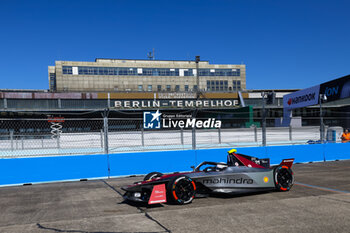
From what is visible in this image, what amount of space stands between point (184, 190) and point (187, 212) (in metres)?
0.77

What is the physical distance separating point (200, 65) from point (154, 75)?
9.25m

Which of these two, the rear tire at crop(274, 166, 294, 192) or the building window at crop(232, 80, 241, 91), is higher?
the building window at crop(232, 80, 241, 91)

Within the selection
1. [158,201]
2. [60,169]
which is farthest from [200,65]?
[158,201]

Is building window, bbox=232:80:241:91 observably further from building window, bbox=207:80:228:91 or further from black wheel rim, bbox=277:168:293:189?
black wheel rim, bbox=277:168:293:189

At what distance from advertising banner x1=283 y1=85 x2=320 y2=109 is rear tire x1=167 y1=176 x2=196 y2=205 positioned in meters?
17.1

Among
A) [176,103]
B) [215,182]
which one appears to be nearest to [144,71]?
[176,103]

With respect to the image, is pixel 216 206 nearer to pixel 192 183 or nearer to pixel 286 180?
pixel 192 183

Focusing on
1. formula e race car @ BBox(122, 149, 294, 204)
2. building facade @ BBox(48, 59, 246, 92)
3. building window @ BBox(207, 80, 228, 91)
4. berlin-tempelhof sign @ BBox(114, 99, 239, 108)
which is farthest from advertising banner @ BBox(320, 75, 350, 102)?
building window @ BBox(207, 80, 228, 91)

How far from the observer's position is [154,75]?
62375mm

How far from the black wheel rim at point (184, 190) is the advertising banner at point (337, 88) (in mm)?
15144

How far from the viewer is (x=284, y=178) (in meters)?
7.77

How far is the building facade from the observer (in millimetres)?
58062

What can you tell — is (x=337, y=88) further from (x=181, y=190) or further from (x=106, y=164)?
(x=181, y=190)

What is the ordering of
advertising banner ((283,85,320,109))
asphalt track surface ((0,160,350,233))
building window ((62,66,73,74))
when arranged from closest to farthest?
asphalt track surface ((0,160,350,233)) < advertising banner ((283,85,320,109)) < building window ((62,66,73,74))
